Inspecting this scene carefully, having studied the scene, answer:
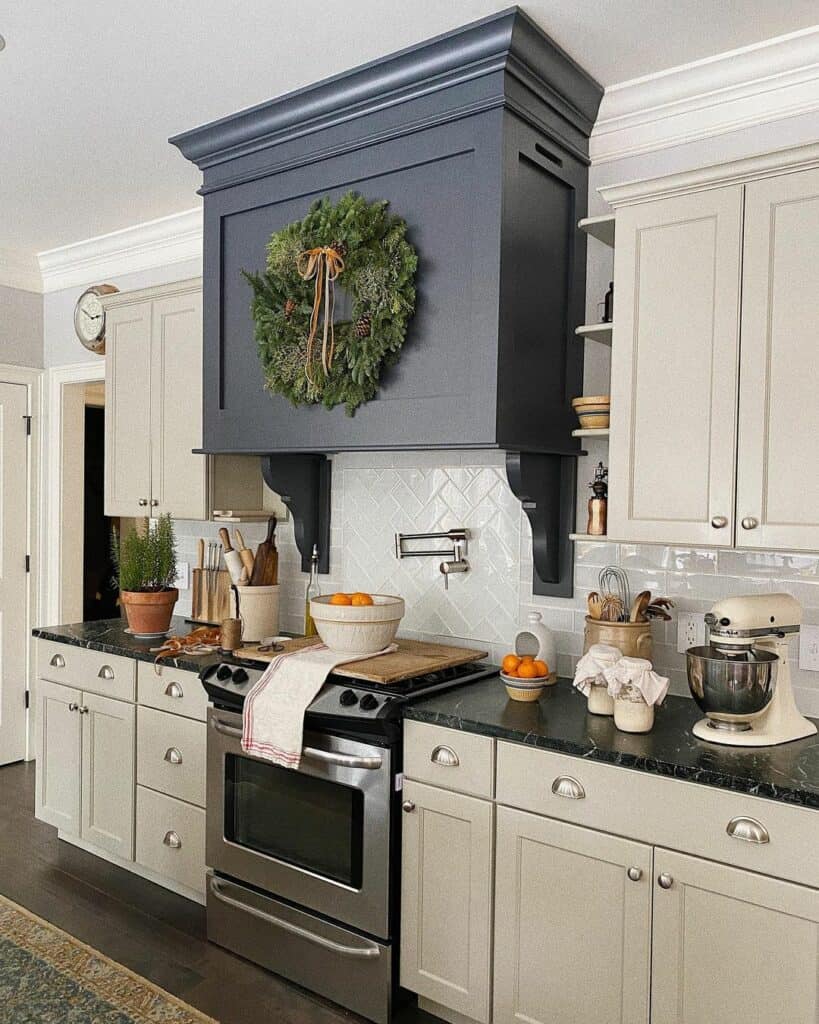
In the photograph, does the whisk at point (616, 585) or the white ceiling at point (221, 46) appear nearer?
the white ceiling at point (221, 46)

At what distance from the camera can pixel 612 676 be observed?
219cm

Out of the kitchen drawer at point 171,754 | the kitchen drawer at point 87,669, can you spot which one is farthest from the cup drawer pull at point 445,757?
the kitchen drawer at point 87,669

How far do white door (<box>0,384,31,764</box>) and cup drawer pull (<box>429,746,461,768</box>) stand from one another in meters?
3.07

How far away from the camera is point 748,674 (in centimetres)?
207

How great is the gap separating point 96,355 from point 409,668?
273cm

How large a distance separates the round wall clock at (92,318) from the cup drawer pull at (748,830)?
12.0ft

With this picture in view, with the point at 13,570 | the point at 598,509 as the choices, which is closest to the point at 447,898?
the point at 598,509

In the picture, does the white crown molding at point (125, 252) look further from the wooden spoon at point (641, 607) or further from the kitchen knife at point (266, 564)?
the wooden spoon at point (641, 607)

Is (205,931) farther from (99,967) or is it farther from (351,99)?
(351,99)

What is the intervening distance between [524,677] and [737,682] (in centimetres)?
60

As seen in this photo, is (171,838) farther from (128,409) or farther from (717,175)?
(717,175)

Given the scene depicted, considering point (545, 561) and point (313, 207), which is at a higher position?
point (313, 207)

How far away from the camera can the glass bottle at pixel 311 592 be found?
3.33 m

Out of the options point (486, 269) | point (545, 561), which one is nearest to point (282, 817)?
point (545, 561)
